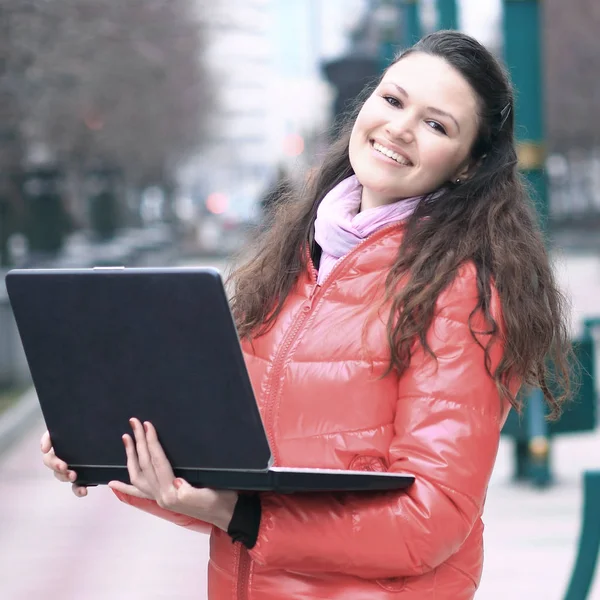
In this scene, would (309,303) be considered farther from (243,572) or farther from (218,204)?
(218,204)

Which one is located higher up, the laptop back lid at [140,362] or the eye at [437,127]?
the eye at [437,127]

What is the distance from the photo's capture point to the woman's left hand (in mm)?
1845

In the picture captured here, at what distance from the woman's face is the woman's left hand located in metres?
0.62

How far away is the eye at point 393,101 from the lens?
6.99ft

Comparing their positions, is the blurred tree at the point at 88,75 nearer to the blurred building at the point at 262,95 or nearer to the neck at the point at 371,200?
Result: the neck at the point at 371,200

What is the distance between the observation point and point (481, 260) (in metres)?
2.01

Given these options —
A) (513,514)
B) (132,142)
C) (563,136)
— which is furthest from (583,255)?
(513,514)

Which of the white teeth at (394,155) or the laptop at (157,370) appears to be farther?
the white teeth at (394,155)

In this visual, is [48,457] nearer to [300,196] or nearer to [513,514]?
[300,196]

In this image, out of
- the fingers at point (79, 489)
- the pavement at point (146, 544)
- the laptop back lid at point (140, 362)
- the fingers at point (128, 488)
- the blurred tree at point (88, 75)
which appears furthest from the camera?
the blurred tree at point (88, 75)

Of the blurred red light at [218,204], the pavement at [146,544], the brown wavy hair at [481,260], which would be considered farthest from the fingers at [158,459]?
the blurred red light at [218,204]

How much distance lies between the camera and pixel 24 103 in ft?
48.2

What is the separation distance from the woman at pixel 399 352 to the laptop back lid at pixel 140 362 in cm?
6

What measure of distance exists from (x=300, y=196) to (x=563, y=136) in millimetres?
38744
